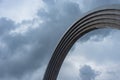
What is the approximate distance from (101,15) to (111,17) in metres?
1.38

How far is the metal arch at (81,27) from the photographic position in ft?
105

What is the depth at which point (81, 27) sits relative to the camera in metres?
36.5

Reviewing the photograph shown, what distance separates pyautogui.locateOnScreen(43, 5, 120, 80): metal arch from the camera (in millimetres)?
31975

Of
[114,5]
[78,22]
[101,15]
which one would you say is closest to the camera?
[114,5]

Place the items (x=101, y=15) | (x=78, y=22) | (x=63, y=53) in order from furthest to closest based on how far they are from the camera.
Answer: (x=63, y=53) → (x=78, y=22) → (x=101, y=15)

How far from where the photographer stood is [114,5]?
102 feet

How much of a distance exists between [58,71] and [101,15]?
10215 mm

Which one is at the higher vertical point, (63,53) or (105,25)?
(63,53)

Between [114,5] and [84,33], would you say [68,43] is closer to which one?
[84,33]

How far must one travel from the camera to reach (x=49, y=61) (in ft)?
135

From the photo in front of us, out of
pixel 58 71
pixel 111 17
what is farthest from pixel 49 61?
pixel 111 17

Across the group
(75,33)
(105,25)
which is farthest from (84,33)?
(105,25)

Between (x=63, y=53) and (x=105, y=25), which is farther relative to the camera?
(x=63, y=53)

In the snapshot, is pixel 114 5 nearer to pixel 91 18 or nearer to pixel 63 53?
pixel 91 18
